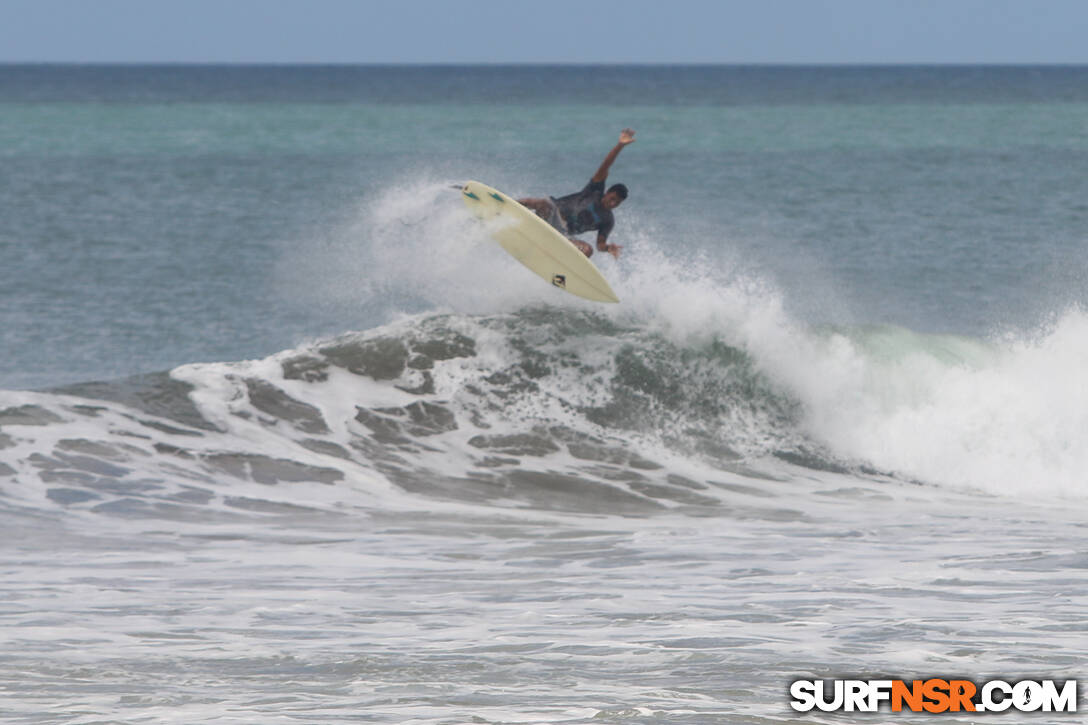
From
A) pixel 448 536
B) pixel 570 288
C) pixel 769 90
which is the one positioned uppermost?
pixel 769 90

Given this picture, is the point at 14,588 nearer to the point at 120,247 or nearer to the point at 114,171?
the point at 120,247

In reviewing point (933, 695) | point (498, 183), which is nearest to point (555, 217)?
point (933, 695)

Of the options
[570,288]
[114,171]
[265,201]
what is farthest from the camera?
[114,171]

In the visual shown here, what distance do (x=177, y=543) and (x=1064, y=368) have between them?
425 inches

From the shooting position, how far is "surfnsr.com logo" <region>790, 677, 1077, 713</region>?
6898 millimetres

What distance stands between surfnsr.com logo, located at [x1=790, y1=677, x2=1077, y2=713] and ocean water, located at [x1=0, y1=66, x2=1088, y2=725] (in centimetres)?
14

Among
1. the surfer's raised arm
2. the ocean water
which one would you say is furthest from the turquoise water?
the surfer's raised arm

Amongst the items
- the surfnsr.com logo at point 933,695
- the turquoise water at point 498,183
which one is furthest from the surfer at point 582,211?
the surfnsr.com logo at point 933,695

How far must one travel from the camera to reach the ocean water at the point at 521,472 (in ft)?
25.1

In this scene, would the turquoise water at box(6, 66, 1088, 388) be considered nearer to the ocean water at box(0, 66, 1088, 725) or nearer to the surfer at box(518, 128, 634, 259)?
the ocean water at box(0, 66, 1088, 725)

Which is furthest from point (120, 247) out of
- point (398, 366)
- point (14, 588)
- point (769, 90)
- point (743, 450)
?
point (769, 90)

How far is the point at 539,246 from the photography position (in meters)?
15.2

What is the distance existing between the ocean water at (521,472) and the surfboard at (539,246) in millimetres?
1198

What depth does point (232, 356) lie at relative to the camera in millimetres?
19609
